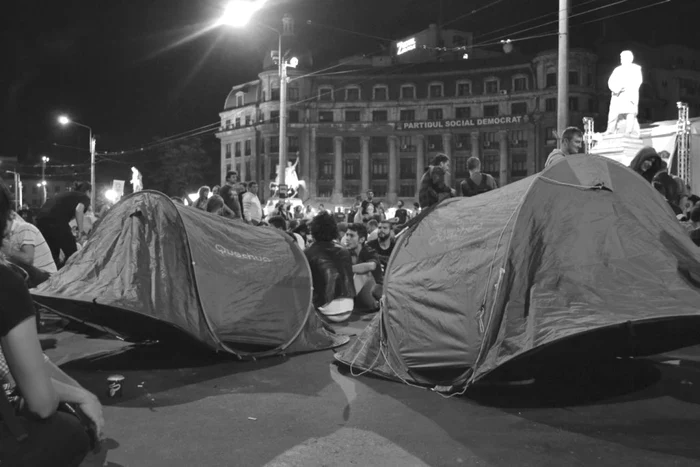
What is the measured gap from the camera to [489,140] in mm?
69125

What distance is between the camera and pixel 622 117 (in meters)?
17.3

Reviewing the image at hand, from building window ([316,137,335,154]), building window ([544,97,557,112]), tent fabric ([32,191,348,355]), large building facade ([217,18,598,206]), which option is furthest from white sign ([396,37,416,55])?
tent fabric ([32,191,348,355])

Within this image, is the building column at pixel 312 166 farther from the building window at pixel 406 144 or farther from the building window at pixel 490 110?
the building window at pixel 490 110

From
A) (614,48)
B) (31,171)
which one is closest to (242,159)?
(31,171)

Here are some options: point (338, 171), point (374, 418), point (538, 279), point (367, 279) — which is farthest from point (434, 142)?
point (374, 418)

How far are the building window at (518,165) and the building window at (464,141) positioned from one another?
4892 mm

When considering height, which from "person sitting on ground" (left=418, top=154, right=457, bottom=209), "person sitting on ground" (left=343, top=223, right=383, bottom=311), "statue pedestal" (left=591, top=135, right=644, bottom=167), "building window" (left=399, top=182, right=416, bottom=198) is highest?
"building window" (left=399, top=182, right=416, bottom=198)

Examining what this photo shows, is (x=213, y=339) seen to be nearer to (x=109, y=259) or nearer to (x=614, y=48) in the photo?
(x=109, y=259)

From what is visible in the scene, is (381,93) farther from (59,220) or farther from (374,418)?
(374,418)

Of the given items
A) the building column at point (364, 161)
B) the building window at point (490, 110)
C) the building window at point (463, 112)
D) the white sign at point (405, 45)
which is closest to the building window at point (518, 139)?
the building window at point (490, 110)

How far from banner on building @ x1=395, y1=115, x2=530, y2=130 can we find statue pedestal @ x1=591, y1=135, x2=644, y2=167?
49.0 m

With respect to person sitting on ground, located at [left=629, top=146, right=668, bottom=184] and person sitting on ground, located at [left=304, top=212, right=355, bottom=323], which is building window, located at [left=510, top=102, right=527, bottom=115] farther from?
person sitting on ground, located at [left=304, top=212, right=355, bottom=323]

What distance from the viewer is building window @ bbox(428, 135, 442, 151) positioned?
7125cm

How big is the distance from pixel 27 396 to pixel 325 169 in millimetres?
72947
